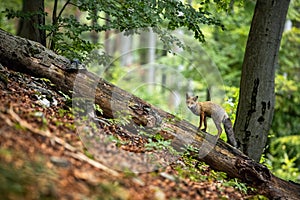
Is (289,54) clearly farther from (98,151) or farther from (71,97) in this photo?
(98,151)

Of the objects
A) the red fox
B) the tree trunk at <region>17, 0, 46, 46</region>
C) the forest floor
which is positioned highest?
the tree trunk at <region>17, 0, 46, 46</region>

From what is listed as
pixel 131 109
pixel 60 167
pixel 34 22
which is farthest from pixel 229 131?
pixel 34 22

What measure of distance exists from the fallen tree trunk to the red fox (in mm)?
344

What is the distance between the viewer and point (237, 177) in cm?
529

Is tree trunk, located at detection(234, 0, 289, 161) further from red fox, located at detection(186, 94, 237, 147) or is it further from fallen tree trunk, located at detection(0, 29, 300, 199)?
fallen tree trunk, located at detection(0, 29, 300, 199)

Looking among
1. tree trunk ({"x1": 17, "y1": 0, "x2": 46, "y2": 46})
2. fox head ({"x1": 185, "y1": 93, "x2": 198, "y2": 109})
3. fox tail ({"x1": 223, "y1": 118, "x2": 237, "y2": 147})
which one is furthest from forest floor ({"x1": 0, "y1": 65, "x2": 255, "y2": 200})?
tree trunk ({"x1": 17, "y1": 0, "x2": 46, "y2": 46})

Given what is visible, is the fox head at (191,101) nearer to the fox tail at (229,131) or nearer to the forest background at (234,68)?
the fox tail at (229,131)

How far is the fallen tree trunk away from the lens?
5289mm

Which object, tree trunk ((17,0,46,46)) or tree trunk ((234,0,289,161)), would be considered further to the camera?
tree trunk ((17,0,46,46))

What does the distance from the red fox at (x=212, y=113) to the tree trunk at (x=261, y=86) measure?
0.55 m

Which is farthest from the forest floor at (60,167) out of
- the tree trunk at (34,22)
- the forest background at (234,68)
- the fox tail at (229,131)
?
the forest background at (234,68)

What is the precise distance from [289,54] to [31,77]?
991 cm

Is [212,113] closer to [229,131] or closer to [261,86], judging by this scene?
[229,131]

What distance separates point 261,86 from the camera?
21.0 ft
